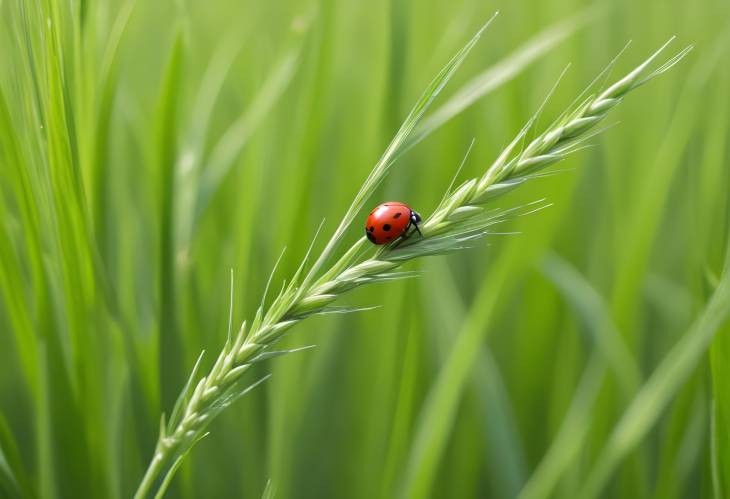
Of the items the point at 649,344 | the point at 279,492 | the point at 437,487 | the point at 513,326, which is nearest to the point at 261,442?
the point at 279,492

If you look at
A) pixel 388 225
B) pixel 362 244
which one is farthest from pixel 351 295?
pixel 362 244

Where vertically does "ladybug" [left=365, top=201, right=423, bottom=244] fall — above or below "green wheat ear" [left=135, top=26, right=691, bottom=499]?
below

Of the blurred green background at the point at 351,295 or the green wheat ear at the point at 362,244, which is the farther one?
the blurred green background at the point at 351,295

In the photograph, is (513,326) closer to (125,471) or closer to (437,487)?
(437,487)

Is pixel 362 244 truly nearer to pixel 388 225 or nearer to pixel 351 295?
pixel 388 225

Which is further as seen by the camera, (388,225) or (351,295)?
(351,295)

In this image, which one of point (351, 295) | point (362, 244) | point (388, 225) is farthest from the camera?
point (351, 295)

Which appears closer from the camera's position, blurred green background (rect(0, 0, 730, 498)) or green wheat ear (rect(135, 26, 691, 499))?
green wheat ear (rect(135, 26, 691, 499))

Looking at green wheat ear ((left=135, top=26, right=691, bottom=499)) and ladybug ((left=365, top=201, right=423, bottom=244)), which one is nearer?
green wheat ear ((left=135, top=26, right=691, bottom=499))
